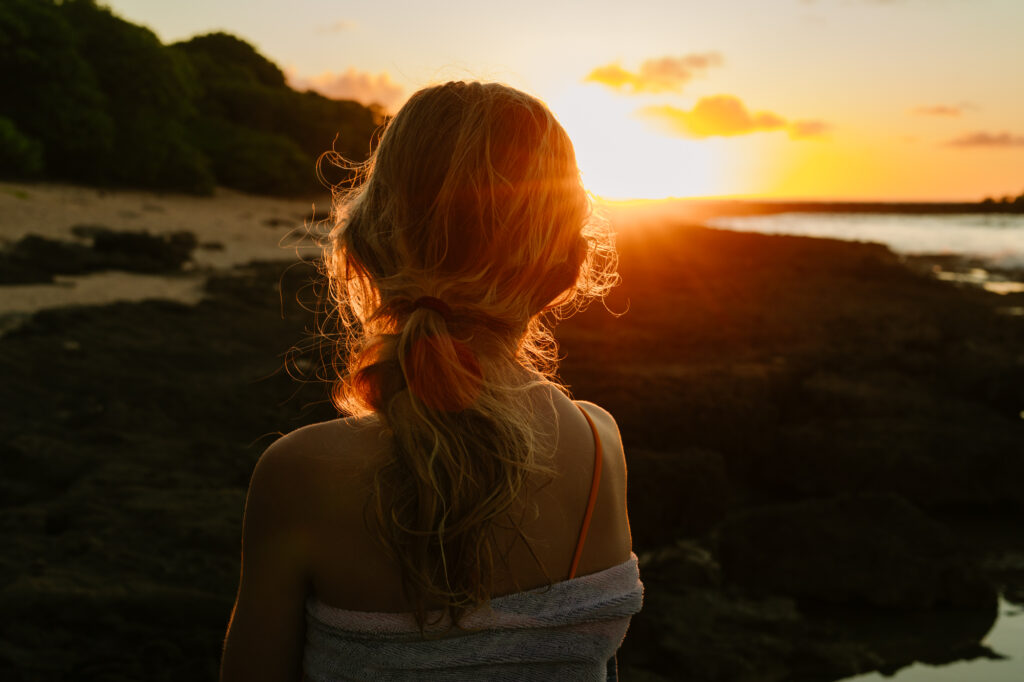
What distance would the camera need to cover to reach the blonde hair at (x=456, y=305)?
3.51ft

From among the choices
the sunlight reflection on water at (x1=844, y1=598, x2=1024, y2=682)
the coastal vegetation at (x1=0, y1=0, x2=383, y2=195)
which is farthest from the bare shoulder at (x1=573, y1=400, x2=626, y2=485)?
the coastal vegetation at (x1=0, y1=0, x2=383, y2=195)

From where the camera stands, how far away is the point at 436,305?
1125mm

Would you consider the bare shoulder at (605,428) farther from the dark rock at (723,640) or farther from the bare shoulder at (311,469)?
the dark rock at (723,640)

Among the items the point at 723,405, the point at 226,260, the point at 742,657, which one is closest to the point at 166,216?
the point at 226,260

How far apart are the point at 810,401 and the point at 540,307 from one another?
5160mm

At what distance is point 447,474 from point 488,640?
0.84ft

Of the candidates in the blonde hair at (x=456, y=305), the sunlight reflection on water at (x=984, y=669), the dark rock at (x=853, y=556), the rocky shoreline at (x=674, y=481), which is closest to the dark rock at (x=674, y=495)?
the rocky shoreline at (x=674, y=481)

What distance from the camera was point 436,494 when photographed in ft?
3.47

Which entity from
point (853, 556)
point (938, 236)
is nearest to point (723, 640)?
point (853, 556)

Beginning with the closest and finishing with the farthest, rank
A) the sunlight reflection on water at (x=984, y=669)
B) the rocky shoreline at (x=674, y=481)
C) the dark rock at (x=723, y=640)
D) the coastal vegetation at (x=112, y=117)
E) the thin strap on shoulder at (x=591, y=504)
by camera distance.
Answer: the thin strap on shoulder at (x=591, y=504) → the rocky shoreline at (x=674, y=481) → the dark rock at (x=723, y=640) → the sunlight reflection on water at (x=984, y=669) → the coastal vegetation at (x=112, y=117)

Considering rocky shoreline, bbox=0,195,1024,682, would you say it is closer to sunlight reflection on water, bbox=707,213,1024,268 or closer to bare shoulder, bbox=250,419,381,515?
bare shoulder, bbox=250,419,381,515

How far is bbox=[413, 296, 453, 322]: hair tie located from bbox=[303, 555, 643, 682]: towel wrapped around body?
44 cm

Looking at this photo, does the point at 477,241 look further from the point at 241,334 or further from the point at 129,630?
the point at 241,334

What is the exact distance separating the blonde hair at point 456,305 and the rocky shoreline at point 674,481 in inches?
69.6
